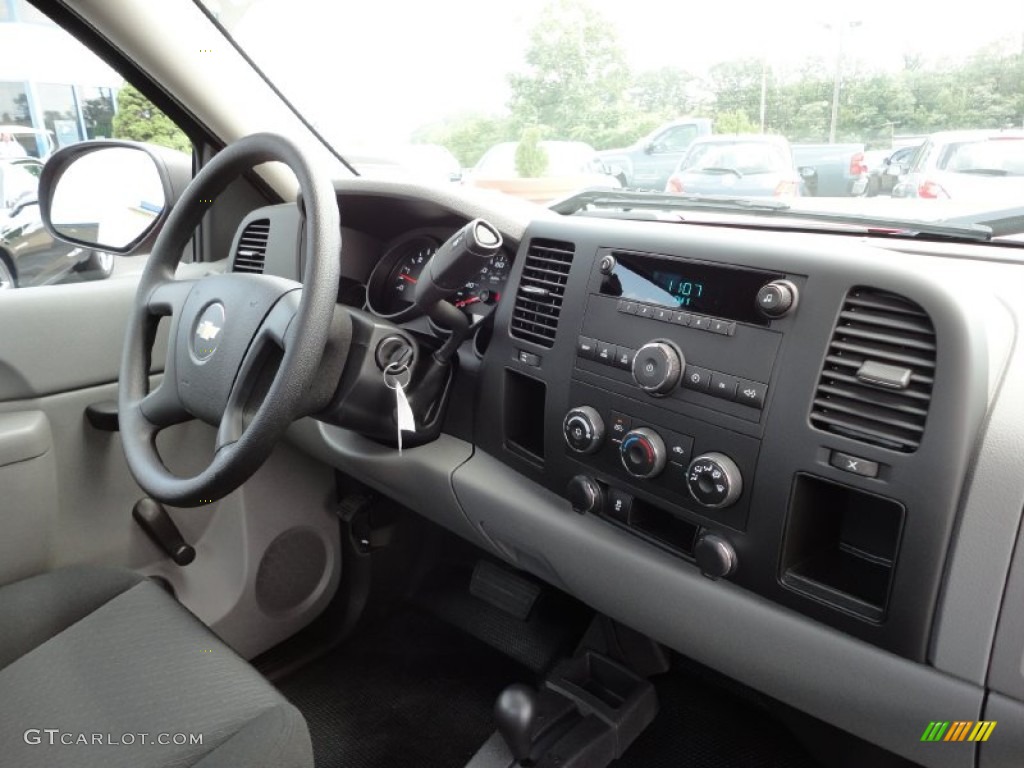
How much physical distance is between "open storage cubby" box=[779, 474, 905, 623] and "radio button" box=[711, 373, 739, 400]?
142 millimetres

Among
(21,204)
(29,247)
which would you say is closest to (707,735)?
(29,247)

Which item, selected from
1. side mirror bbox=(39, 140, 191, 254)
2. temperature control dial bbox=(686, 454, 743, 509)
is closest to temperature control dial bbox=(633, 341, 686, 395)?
temperature control dial bbox=(686, 454, 743, 509)

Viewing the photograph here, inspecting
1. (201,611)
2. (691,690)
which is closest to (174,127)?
(201,611)

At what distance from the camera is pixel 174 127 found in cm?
195

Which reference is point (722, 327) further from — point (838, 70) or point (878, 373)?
point (838, 70)

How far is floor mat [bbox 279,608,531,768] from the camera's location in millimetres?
1852

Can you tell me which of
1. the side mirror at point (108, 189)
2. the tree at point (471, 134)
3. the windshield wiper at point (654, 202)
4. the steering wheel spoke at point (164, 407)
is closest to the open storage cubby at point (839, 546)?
the windshield wiper at point (654, 202)

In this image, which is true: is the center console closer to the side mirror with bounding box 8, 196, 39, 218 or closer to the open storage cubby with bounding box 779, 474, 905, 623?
the open storage cubby with bounding box 779, 474, 905, 623

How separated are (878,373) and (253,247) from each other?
55.9 inches

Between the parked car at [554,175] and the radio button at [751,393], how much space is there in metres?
0.78

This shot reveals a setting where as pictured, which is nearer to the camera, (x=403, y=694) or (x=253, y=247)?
(x=253, y=247)

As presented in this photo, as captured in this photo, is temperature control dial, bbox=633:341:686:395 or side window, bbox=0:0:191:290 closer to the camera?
temperature control dial, bbox=633:341:686:395

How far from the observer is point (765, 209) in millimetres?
1500

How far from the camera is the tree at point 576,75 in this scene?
1635 mm
